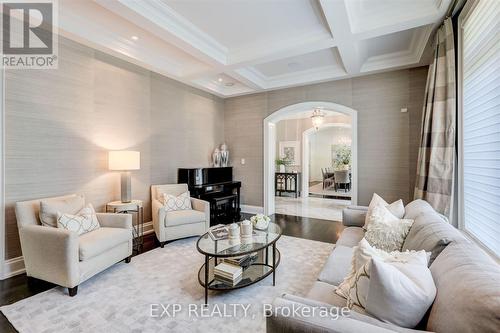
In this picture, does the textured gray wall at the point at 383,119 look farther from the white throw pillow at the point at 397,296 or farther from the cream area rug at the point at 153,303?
the white throw pillow at the point at 397,296

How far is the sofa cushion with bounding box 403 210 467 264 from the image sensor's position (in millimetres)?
1397

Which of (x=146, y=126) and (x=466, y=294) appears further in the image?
(x=146, y=126)

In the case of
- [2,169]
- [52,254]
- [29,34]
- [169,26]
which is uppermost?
[169,26]

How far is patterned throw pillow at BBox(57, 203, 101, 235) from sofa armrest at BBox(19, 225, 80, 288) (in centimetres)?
20

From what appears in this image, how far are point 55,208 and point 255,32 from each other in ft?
11.1

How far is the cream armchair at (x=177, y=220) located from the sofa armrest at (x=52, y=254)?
124 centimetres

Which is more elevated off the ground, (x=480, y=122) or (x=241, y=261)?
(x=480, y=122)

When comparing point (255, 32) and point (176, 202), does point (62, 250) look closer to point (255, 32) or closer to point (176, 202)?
point (176, 202)

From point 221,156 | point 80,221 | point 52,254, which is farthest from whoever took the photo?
point 221,156

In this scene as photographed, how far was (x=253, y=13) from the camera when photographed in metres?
2.87

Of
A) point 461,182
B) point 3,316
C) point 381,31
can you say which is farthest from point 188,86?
point 461,182

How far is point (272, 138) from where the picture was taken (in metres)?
5.75

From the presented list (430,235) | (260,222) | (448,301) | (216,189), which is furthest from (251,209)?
(448,301)

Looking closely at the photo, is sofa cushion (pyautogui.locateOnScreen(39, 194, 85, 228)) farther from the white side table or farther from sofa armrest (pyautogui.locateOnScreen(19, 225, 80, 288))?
the white side table
